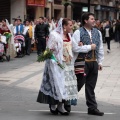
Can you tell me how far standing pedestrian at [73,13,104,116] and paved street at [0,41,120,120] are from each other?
0.44 meters

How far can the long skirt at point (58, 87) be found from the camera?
7598mm

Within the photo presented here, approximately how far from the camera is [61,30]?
7.67 meters

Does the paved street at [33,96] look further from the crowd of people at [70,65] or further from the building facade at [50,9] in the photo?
the building facade at [50,9]

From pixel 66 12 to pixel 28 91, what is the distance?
3480cm

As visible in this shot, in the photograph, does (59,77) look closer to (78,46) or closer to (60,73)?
(60,73)

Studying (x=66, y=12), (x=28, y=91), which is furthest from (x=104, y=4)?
(x=28, y=91)

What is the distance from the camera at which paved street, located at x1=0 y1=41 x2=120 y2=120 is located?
25.6 feet

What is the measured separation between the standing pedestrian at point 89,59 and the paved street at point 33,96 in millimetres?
442

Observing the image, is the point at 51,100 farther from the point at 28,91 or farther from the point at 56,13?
the point at 56,13

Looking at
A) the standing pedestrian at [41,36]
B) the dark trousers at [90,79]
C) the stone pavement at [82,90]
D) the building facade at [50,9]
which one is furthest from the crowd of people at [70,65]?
the building facade at [50,9]

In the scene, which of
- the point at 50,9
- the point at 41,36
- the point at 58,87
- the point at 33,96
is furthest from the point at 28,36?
the point at 50,9

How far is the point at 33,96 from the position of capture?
9930 mm

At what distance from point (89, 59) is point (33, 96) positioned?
103 inches

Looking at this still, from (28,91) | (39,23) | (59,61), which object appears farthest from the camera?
(39,23)
